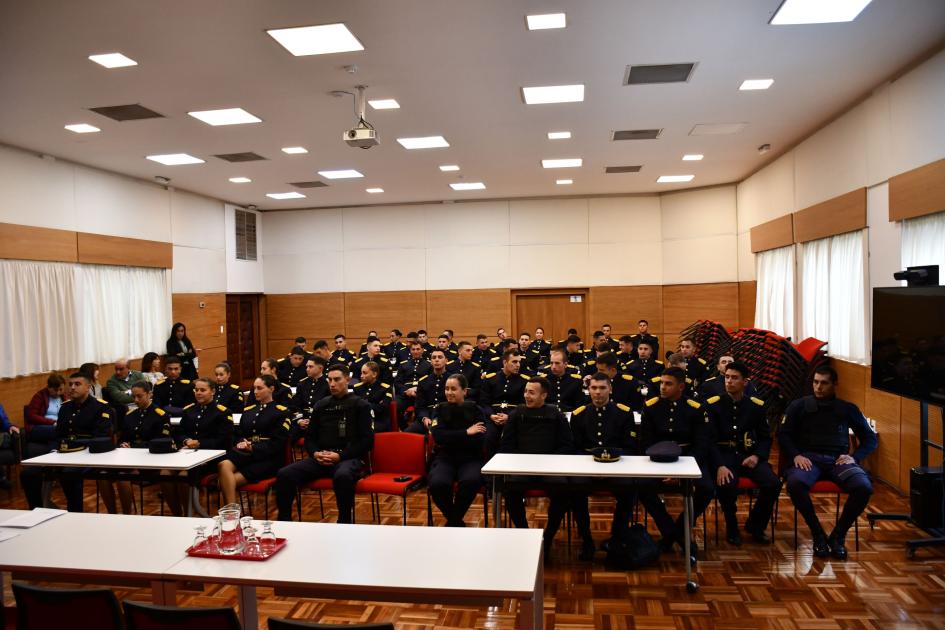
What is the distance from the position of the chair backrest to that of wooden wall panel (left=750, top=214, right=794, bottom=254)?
7312mm

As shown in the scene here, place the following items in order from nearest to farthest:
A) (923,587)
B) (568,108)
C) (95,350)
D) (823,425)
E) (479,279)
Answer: (923,587) < (823,425) < (568,108) < (95,350) < (479,279)

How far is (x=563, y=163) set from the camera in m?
11.1

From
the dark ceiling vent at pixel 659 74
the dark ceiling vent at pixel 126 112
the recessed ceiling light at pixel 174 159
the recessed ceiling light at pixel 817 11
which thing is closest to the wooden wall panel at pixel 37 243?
the recessed ceiling light at pixel 174 159

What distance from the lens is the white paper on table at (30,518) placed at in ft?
11.9

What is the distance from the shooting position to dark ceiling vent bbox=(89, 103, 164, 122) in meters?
7.35

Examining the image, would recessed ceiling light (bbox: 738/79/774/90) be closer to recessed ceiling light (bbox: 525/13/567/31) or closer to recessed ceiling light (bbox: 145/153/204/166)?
recessed ceiling light (bbox: 525/13/567/31)

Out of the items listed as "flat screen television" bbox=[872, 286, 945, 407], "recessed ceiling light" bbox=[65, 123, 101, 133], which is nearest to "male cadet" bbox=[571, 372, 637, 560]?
"flat screen television" bbox=[872, 286, 945, 407]

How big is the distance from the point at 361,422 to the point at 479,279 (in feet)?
31.0

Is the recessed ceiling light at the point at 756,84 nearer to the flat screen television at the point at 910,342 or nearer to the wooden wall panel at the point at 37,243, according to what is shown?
the flat screen television at the point at 910,342

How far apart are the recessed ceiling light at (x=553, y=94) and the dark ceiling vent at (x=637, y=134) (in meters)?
1.84

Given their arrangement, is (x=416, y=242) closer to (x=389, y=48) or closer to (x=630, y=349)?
(x=630, y=349)

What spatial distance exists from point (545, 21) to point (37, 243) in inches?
328

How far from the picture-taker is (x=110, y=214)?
10844 mm

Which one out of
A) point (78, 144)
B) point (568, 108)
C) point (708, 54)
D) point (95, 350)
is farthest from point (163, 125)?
point (708, 54)
